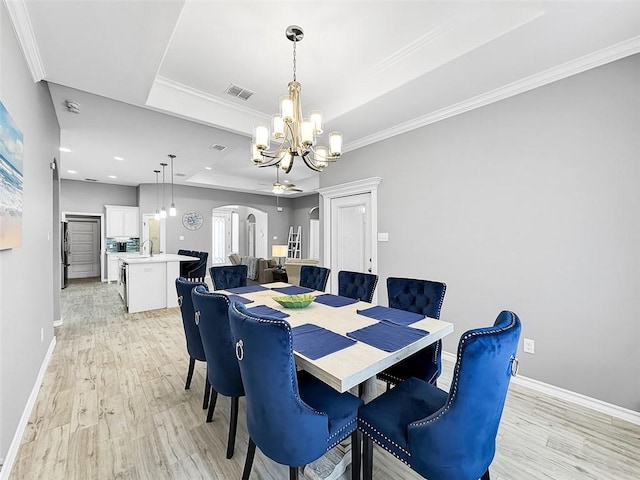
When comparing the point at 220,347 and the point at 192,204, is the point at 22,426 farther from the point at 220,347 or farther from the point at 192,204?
the point at 192,204

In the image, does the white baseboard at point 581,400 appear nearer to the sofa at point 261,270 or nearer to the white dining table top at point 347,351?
the white dining table top at point 347,351

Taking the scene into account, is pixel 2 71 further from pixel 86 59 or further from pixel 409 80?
pixel 409 80

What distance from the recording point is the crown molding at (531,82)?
6.88ft

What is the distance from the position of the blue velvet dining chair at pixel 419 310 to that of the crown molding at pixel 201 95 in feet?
9.09

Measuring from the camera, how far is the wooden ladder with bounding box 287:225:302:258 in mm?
10320

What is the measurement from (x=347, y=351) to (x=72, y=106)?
4.03 m

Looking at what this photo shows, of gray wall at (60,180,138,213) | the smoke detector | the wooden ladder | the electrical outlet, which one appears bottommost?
the electrical outlet

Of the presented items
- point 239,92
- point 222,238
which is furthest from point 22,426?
point 222,238

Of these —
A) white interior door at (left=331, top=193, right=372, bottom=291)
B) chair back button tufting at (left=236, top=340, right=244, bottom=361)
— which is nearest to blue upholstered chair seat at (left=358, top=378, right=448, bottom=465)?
chair back button tufting at (left=236, top=340, right=244, bottom=361)

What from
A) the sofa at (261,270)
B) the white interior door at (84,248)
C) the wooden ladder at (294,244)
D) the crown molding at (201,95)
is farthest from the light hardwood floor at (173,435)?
the wooden ladder at (294,244)

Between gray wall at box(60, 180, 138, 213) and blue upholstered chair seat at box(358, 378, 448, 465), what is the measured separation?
9404 mm

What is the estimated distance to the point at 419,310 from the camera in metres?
2.35

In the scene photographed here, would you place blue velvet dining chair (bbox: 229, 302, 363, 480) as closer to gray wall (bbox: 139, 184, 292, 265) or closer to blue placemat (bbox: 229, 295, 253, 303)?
blue placemat (bbox: 229, 295, 253, 303)

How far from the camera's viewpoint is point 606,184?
86.7 inches
